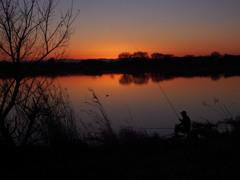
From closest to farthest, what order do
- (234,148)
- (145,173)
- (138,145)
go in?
1. (145,173)
2. (234,148)
3. (138,145)

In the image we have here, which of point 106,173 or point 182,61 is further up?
point 182,61

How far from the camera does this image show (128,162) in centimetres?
553

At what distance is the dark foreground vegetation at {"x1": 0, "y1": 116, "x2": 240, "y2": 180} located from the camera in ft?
14.9

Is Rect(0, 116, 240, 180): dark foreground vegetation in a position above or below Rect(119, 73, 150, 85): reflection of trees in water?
below

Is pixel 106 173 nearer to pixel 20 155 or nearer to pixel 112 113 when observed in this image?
pixel 20 155

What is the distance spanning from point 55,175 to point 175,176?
2.16 m

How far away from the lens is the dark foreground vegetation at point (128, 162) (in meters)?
4.55

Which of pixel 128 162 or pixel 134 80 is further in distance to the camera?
pixel 134 80

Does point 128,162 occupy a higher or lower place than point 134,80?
lower

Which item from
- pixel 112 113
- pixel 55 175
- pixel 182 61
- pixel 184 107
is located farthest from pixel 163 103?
pixel 182 61

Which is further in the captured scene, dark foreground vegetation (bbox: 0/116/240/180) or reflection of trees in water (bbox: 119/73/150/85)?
reflection of trees in water (bbox: 119/73/150/85)

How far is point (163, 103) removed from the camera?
19.7 metres

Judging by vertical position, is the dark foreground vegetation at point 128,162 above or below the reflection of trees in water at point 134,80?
below

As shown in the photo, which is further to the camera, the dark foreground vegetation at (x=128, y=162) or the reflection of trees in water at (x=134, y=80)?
the reflection of trees in water at (x=134, y=80)
